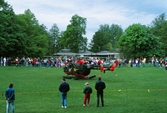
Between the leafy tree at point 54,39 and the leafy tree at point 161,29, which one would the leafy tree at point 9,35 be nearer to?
the leafy tree at point 161,29

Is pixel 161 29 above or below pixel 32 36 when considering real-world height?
above

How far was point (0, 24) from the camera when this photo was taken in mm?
51469

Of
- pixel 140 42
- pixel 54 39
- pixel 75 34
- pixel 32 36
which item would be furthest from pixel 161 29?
pixel 54 39

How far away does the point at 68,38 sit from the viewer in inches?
3969

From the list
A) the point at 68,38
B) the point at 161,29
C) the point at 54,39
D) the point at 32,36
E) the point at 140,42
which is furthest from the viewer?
the point at 54,39

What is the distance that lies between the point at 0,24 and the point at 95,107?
4037cm

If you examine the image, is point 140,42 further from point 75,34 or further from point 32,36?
point 75,34

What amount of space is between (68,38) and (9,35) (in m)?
47.1

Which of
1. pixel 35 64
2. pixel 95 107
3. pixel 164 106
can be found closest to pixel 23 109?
pixel 95 107

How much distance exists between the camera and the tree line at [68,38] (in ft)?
187

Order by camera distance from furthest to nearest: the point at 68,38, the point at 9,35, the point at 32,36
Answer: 1. the point at 68,38
2. the point at 32,36
3. the point at 9,35

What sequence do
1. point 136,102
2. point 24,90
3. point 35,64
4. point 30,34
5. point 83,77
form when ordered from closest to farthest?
point 136,102, point 24,90, point 83,77, point 35,64, point 30,34

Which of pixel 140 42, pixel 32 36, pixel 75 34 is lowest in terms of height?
pixel 140 42

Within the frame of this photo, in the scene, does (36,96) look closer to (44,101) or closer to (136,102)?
(44,101)
